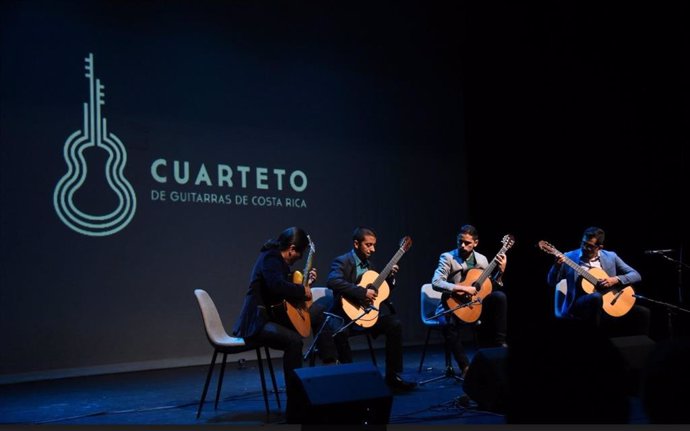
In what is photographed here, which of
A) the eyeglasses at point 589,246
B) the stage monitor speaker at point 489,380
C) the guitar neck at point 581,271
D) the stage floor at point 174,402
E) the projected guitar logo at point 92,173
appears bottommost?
the stage floor at point 174,402

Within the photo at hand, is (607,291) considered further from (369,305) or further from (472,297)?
(369,305)

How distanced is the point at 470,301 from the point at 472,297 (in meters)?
0.04

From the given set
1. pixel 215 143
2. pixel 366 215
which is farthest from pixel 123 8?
pixel 366 215

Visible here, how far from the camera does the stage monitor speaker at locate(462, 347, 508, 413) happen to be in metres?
3.52

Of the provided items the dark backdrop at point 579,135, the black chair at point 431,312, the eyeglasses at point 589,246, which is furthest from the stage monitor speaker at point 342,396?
the dark backdrop at point 579,135

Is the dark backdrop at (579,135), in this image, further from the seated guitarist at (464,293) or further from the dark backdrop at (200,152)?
the seated guitarist at (464,293)

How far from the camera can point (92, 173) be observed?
6352mm

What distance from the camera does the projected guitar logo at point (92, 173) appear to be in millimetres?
6219

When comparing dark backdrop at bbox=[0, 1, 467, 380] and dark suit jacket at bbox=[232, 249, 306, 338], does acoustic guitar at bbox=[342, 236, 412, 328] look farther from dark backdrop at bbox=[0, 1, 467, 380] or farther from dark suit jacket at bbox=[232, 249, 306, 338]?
dark backdrop at bbox=[0, 1, 467, 380]

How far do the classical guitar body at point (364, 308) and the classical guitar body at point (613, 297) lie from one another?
178 cm

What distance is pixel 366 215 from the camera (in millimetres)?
7934

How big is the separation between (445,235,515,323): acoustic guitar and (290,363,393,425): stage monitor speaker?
207cm

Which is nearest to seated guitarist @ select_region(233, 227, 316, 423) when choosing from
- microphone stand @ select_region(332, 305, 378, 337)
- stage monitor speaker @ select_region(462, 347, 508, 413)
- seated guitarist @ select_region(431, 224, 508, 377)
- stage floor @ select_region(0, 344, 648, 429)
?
stage floor @ select_region(0, 344, 648, 429)

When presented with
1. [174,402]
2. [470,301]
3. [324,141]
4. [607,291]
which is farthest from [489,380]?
[324,141]
